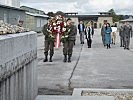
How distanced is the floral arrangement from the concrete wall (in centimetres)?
912

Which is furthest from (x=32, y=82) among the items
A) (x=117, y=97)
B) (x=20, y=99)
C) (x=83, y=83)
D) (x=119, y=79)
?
(x=119, y=79)

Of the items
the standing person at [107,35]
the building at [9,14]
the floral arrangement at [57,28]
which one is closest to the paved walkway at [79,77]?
the floral arrangement at [57,28]

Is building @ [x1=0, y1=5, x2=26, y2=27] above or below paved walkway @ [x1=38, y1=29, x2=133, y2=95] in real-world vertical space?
above

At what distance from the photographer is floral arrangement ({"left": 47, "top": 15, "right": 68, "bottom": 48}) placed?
55.4 feet

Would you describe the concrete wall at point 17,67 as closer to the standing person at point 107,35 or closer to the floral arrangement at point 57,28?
the floral arrangement at point 57,28

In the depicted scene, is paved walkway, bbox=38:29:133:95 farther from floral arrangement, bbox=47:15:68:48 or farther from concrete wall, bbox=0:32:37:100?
concrete wall, bbox=0:32:37:100

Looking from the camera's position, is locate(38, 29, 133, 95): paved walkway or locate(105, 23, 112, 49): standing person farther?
locate(105, 23, 112, 49): standing person

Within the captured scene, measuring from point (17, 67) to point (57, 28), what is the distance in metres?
11.1

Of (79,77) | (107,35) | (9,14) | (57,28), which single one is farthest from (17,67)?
(9,14)

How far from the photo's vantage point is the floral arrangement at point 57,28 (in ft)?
55.4

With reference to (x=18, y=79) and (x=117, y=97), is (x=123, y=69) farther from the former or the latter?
(x=18, y=79)

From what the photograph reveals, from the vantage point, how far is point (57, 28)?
1695 centimetres

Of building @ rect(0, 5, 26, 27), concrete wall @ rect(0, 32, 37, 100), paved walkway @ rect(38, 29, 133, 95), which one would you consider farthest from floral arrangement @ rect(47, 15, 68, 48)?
building @ rect(0, 5, 26, 27)

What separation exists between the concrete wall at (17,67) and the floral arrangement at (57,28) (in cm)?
912
